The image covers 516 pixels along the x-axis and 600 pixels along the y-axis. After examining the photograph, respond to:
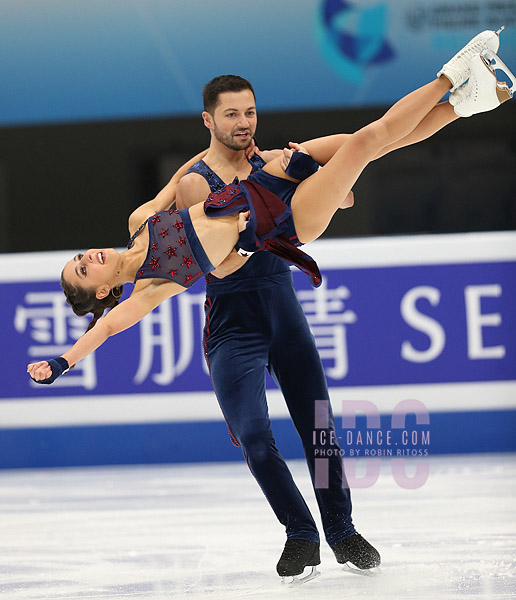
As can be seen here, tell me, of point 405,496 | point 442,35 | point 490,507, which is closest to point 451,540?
point 490,507

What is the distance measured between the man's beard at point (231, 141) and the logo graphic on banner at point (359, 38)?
10.2 ft

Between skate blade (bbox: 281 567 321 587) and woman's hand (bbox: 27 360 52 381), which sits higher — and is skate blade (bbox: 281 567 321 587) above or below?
below

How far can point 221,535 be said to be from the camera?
393 cm

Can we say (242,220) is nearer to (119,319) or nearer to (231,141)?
(231,141)

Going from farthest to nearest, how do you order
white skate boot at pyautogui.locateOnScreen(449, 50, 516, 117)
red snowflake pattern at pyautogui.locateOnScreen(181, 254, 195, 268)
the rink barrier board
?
the rink barrier board, white skate boot at pyautogui.locateOnScreen(449, 50, 516, 117), red snowflake pattern at pyautogui.locateOnScreen(181, 254, 195, 268)

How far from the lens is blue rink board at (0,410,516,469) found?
5.59 m

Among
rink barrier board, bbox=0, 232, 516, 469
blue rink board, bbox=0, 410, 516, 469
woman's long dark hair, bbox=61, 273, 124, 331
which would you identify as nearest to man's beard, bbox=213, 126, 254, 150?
woman's long dark hair, bbox=61, 273, 124, 331

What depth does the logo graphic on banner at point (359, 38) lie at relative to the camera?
616 cm

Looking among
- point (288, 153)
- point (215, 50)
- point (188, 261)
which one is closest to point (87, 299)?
point (188, 261)

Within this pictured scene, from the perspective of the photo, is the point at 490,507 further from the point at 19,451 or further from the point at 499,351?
the point at 19,451

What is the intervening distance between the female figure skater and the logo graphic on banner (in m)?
2.97

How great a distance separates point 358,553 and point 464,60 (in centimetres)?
164

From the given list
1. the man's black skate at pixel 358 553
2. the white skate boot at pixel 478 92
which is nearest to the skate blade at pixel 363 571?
the man's black skate at pixel 358 553

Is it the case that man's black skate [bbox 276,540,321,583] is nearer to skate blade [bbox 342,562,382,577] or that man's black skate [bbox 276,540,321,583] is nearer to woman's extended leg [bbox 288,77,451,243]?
skate blade [bbox 342,562,382,577]
